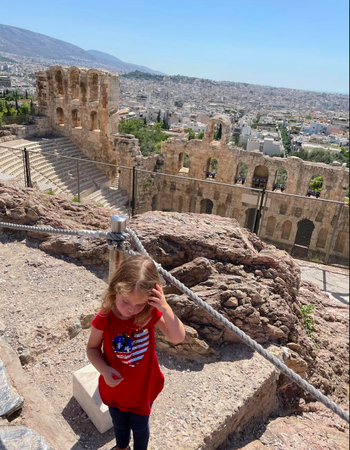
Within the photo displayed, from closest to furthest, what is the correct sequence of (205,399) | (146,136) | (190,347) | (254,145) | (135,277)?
(135,277) < (205,399) < (190,347) < (146,136) < (254,145)

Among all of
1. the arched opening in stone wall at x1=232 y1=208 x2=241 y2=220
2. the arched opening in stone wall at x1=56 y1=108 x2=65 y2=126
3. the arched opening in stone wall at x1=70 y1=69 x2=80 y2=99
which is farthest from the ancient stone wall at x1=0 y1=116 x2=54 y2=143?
the arched opening in stone wall at x1=232 y1=208 x2=241 y2=220

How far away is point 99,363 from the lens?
2.02 metres

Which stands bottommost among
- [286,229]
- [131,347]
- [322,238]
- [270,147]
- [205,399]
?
[322,238]

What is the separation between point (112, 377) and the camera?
1.97 meters

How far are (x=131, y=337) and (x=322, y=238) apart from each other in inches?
819

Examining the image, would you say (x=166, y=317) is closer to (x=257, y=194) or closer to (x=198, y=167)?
(x=198, y=167)

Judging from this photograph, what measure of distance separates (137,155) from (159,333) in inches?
608

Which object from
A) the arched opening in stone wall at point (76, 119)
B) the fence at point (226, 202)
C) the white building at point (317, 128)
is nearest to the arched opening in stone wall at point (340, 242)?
the fence at point (226, 202)

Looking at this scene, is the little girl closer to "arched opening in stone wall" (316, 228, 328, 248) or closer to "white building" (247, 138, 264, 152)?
"arched opening in stone wall" (316, 228, 328, 248)

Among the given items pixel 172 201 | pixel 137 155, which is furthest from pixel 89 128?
pixel 172 201

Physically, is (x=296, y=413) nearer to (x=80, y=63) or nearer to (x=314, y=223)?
(x=314, y=223)

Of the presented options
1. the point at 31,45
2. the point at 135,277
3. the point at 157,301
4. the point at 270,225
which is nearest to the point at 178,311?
A: the point at 157,301

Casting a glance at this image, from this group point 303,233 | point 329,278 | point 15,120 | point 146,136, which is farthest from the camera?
point 146,136

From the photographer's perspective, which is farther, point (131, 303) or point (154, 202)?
point (154, 202)
